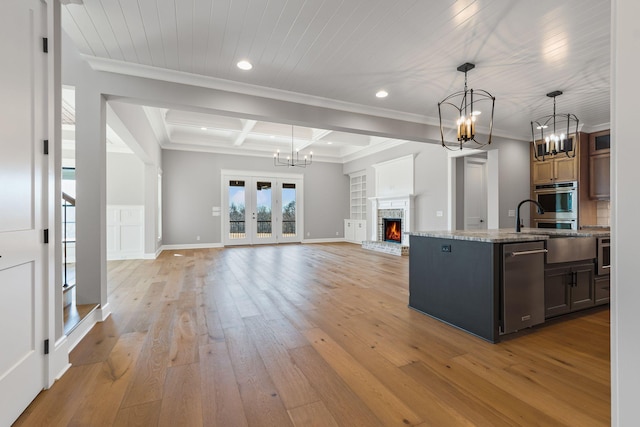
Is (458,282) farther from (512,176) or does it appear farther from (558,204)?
(558,204)

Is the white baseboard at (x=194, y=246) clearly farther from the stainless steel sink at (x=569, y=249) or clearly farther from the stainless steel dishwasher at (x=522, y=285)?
the stainless steel sink at (x=569, y=249)

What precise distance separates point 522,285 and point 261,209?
7893 mm

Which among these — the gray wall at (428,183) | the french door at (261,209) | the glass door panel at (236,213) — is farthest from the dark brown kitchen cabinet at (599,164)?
the glass door panel at (236,213)

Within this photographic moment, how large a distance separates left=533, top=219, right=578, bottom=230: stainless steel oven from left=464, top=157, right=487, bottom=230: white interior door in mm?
1183

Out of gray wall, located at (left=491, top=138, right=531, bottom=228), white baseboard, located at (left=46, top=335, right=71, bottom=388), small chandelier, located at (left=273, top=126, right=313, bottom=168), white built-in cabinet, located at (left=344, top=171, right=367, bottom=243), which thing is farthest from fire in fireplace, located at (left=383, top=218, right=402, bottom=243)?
white baseboard, located at (left=46, top=335, right=71, bottom=388)

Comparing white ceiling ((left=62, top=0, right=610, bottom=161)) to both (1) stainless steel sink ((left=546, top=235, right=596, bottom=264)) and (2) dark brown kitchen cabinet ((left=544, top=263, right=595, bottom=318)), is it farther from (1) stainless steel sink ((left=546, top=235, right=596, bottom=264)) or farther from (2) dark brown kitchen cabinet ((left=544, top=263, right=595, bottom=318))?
(2) dark brown kitchen cabinet ((left=544, top=263, right=595, bottom=318))

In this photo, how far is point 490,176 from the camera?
6.04 m

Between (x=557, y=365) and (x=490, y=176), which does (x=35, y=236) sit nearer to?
(x=557, y=365)

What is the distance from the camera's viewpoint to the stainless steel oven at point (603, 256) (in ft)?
10.6

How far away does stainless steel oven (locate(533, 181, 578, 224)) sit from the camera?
549 centimetres

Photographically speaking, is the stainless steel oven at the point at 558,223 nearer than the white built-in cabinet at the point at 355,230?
Yes

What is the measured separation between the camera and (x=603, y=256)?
328 centimetres

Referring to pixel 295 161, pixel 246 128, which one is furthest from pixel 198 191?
pixel 295 161

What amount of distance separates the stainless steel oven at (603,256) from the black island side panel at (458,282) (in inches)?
68.2
